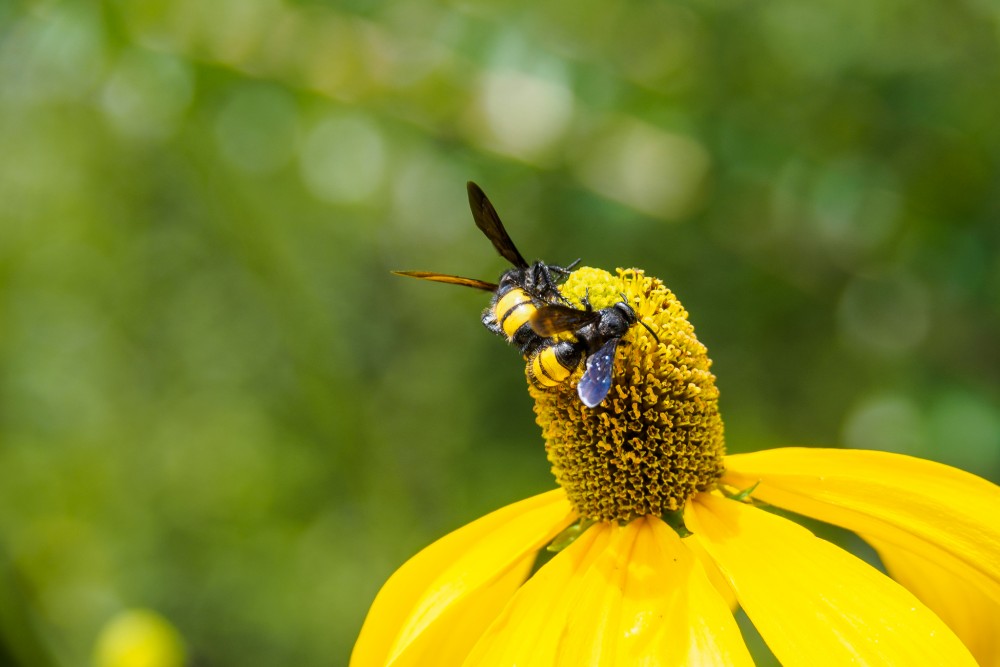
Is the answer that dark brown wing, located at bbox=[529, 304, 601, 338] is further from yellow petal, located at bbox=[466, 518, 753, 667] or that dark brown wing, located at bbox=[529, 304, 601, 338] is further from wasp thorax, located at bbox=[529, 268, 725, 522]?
yellow petal, located at bbox=[466, 518, 753, 667]

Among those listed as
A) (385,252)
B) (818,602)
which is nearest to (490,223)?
(818,602)

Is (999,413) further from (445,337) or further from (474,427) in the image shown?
(445,337)

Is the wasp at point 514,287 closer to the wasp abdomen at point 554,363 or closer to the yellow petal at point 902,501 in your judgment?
the wasp abdomen at point 554,363

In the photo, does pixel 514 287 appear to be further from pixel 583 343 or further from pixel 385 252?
pixel 385 252

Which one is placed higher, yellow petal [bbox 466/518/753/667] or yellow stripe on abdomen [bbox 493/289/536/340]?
yellow stripe on abdomen [bbox 493/289/536/340]

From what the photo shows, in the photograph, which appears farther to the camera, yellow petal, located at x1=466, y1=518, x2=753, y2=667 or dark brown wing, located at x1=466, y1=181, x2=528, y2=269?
dark brown wing, located at x1=466, y1=181, x2=528, y2=269

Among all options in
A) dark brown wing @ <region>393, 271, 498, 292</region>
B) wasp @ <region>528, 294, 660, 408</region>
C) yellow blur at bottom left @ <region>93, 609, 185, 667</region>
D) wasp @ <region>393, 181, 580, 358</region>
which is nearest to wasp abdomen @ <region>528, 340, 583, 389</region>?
wasp @ <region>528, 294, 660, 408</region>
